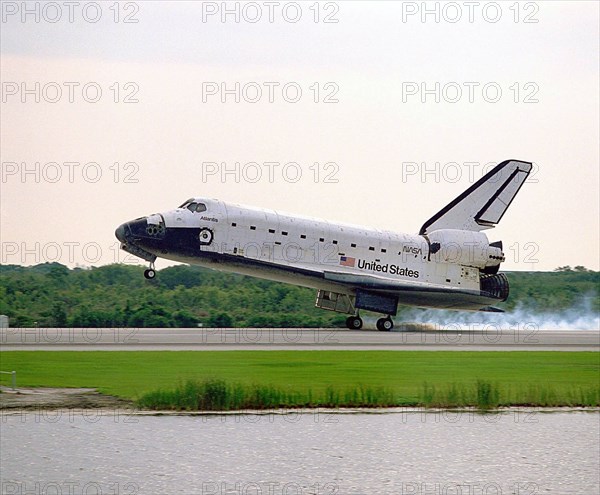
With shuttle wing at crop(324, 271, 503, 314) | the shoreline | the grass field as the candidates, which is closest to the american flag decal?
shuttle wing at crop(324, 271, 503, 314)

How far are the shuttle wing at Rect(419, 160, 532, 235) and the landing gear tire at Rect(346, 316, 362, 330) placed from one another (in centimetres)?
542

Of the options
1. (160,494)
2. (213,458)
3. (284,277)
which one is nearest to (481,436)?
(213,458)

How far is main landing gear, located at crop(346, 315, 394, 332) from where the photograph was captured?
3988 centimetres

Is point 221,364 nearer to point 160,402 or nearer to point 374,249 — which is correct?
point 160,402

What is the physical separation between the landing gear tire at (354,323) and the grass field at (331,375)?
32.7ft

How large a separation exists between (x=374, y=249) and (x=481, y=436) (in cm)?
1855

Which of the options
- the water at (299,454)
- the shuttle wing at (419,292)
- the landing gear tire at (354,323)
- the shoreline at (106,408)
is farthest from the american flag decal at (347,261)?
the water at (299,454)

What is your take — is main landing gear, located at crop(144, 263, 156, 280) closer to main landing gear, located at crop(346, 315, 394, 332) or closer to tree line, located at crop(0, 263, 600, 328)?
tree line, located at crop(0, 263, 600, 328)

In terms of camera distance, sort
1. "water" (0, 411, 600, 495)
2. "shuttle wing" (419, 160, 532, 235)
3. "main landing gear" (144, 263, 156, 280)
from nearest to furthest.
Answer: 1. "water" (0, 411, 600, 495)
2. "main landing gear" (144, 263, 156, 280)
3. "shuttle wing" (419, 160, 532, 235)

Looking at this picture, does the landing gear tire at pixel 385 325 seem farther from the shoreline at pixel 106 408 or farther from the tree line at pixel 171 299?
the shoreline at pixel 106 408

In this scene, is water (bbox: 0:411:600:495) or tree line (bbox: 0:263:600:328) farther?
tree line (bbox: 0:263:600:328)

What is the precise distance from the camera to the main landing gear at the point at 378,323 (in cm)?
3988

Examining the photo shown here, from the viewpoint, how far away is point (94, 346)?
99.2 ft

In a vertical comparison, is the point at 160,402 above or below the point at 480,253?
below
